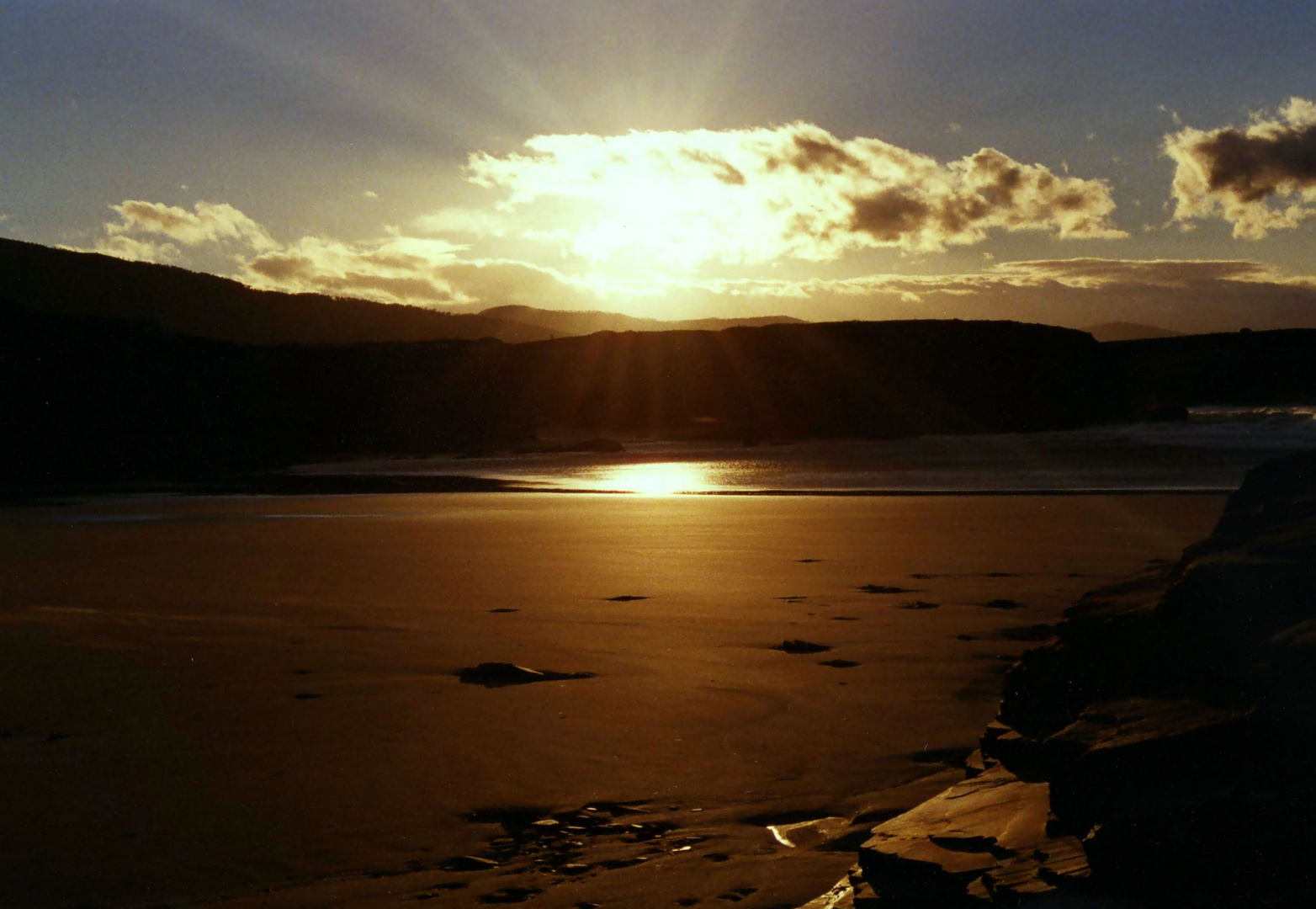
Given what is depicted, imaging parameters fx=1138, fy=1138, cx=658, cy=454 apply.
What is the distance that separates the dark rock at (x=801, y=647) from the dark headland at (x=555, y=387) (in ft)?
73.4

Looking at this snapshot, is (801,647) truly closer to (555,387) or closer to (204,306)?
(555,387)

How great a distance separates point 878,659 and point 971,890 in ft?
11.8

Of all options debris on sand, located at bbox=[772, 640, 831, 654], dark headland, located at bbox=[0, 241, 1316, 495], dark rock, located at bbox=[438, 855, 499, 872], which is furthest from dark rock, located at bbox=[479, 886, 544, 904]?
dark headland, located at bbox=[0, 241, 1316, 495]

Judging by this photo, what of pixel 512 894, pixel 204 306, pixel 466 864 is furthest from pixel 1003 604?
pixel 204 306

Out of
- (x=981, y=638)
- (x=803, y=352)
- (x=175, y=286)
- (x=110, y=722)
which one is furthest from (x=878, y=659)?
(x=175, y=286)

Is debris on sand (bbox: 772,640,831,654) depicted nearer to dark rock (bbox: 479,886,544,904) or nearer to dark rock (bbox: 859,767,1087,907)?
dark rock (bbox: 859,767,1087,907)

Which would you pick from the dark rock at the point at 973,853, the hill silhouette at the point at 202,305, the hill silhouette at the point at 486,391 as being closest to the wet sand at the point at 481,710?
the dark rock at the point at 973,853

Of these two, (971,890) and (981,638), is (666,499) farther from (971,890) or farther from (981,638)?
(971,890)

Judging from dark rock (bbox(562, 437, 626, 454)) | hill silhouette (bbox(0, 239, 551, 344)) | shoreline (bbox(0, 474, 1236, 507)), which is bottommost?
shoreline (bbox(0, 474, 1236, 507))

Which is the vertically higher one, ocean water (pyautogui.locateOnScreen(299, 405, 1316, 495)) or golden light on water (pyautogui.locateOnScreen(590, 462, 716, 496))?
ocean water (pyautogui.locateOnScreen(299, 405, 1316, 495))

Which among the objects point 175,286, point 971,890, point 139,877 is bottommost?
point 139,877

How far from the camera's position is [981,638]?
273 inches

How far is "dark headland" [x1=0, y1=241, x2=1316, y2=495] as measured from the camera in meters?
37.2

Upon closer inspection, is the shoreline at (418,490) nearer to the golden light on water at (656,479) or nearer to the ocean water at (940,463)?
the ocean water at (940,463)
